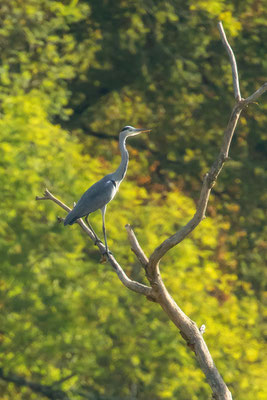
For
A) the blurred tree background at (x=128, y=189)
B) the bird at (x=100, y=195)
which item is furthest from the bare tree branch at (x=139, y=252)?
the blurred tree background at (x=128, y=189)

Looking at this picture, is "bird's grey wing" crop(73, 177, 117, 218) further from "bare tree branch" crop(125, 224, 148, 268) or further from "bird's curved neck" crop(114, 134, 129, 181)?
"bare tree branch" crop(125, 224, 148, 268)

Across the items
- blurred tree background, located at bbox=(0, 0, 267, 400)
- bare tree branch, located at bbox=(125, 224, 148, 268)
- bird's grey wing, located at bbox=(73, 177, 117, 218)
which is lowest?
blurred tree background, located at bbox=(0, 0, 267, 400)

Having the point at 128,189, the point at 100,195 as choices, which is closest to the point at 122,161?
the point at 100,195

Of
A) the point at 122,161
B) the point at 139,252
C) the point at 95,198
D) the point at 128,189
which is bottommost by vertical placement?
the point at 128,189

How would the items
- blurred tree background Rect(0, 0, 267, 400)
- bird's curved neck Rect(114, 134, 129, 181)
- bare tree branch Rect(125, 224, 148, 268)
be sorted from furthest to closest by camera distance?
blurred tree background Rect(0, 0, 267, 400)
bird's curved neck Rect(114, 134, 129, 181)
bare tree branch Rect(125, 224, 148, 268)

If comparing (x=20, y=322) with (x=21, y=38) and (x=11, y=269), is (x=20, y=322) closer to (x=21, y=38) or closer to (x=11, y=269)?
(x=11, y=269)

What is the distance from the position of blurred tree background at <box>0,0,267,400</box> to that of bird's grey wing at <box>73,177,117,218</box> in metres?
6.03

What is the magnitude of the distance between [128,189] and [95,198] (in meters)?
7.76

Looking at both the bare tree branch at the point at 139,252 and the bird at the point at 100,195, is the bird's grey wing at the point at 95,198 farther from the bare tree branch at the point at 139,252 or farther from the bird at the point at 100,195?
the bare tree branch at the point at 139,252

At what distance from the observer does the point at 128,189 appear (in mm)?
16625

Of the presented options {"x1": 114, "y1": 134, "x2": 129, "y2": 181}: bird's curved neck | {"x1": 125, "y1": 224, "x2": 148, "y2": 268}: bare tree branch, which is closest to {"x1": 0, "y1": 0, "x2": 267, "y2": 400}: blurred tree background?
{"x1": 114, "y1": 134, "x2": 129, "y2": 181}: bird's curved neck

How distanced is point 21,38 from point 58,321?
289 inches

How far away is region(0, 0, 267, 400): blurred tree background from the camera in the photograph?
49.8ft

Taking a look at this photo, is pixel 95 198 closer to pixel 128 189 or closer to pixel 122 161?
pixel 122 161
